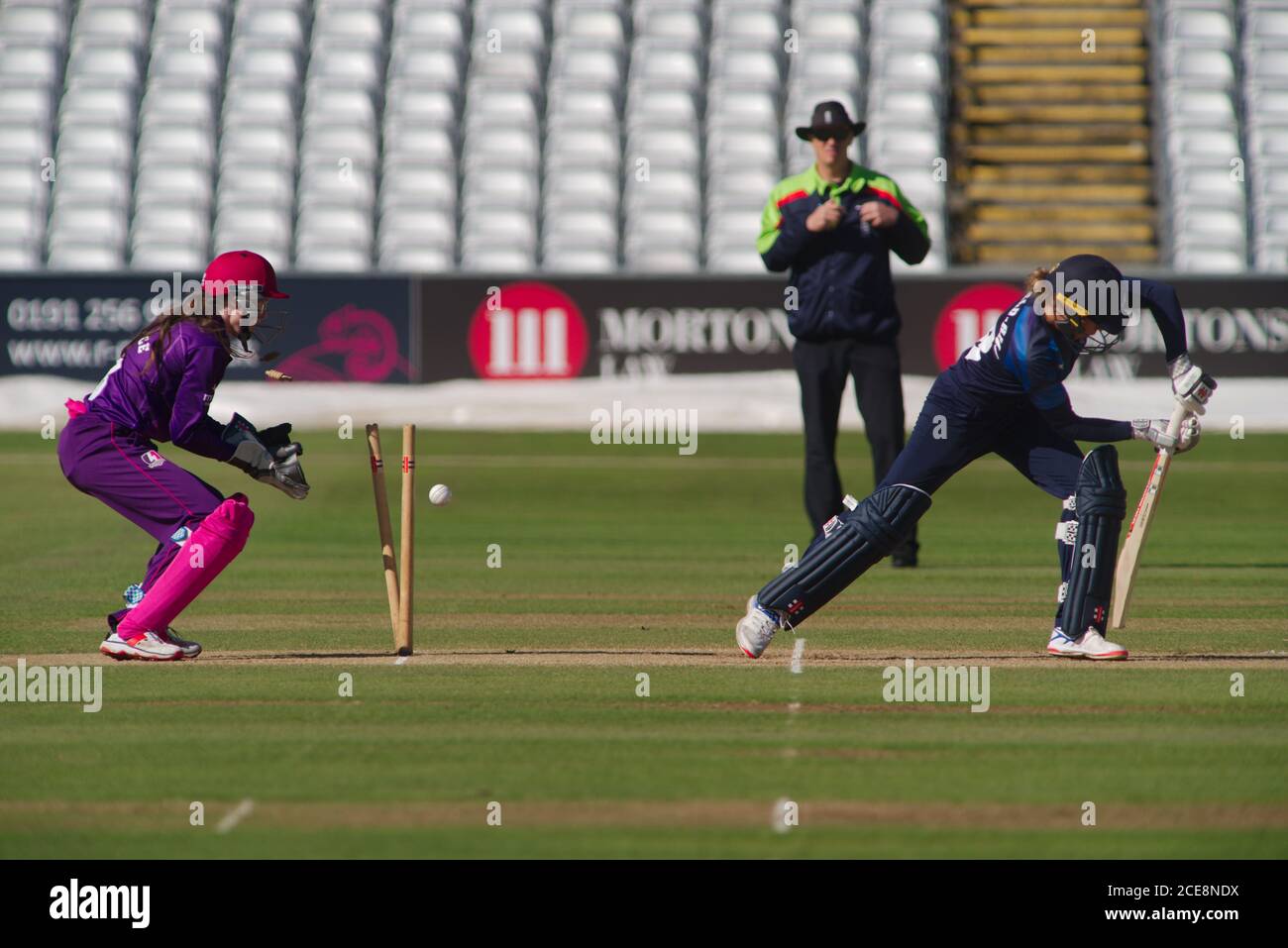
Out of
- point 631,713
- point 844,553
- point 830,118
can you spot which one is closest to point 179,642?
point 631,713

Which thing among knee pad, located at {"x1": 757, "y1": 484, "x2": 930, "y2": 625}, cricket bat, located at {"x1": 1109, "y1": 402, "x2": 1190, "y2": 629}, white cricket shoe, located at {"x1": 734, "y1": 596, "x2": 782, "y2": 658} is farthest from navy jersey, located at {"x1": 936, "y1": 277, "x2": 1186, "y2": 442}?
white cricket shoe, located at {"x1": 734, "y1": 596, "x2": 782, "y2": 658}

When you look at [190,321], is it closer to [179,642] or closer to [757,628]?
[179,642]

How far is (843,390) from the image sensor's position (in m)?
12.1

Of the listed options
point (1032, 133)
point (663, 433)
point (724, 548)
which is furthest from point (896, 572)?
point (1032, 133)

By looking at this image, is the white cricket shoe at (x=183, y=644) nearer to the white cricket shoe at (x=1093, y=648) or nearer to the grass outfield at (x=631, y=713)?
the grass outfield at (x=631, y=713)

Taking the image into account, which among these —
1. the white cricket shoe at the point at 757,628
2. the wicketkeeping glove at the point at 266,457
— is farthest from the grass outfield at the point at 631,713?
the wicketkeeping glove at the point at 266,457

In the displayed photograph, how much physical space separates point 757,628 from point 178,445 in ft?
8.35

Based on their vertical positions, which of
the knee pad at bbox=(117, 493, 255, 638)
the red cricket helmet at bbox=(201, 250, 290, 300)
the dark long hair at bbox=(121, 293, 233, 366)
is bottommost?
the knee pad at bbox=(117, 493, 255, 638)

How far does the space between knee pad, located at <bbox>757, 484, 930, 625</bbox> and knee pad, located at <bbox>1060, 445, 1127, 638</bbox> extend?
66cm

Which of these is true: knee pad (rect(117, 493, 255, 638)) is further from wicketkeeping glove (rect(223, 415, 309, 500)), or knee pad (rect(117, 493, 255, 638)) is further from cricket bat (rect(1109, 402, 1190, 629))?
cricket bat (rect(1109, 402, 1190, 629))

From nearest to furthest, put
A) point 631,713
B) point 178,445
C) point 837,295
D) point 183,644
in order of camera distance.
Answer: point 631,713 < point 178,445 < point 183,644 < point 837,295

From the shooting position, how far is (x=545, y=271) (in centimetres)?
2350

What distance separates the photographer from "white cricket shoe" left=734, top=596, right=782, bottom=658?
8531mm
